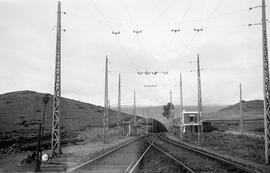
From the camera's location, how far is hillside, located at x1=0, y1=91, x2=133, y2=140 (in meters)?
95.9

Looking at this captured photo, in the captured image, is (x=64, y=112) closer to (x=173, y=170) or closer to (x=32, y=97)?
(x=32, y=97)

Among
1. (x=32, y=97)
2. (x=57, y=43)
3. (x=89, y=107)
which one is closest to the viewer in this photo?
(x=57, y=43)

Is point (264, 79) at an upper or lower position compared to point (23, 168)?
upper

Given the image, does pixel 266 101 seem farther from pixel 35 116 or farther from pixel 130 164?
pixel 35 116

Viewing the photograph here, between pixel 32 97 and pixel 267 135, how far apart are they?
130478 millimetres

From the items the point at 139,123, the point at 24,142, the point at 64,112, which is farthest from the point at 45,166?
the point at 139,123

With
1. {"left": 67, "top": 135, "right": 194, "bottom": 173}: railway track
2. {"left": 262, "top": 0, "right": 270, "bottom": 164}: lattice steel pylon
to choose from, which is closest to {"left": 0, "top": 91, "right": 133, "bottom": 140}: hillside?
{"left": 67, "top": 135, "right": 194, "bottom": 173}: railway track

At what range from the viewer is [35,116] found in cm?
11869

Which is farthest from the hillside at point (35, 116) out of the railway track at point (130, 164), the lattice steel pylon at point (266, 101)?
the lattice steel pylon at point (266, 101)

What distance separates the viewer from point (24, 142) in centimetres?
6262

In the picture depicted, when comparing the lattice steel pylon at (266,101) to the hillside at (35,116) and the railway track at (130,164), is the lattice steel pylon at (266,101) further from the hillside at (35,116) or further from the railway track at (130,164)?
the hillside at (35,116)

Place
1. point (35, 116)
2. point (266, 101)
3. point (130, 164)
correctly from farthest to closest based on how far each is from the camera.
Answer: point (35, 116) < point (266, 101) < point (130, 164)

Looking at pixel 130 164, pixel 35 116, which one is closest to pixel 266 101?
pixel 130 164

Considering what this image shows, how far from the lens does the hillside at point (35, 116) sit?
315 ft
